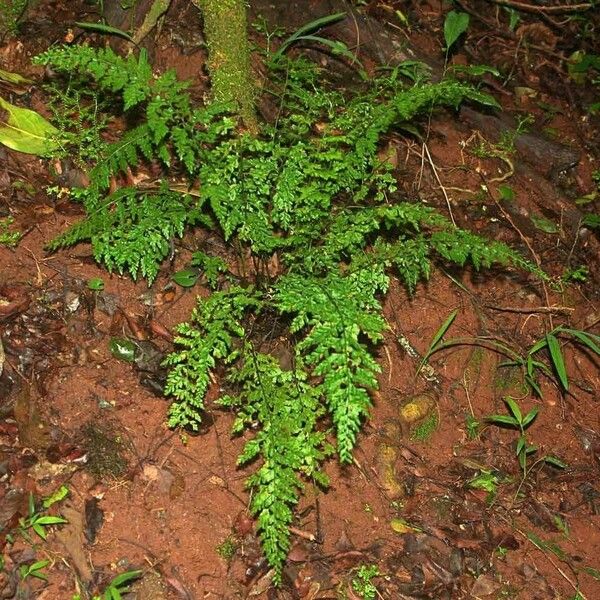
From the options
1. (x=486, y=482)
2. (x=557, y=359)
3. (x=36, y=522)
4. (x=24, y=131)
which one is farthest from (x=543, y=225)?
(x=36, y=522)

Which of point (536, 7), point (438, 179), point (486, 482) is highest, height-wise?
point (536, 7)

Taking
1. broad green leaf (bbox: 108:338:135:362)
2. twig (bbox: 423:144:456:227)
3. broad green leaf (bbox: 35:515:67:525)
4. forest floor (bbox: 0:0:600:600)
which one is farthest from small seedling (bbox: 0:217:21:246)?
twig (bbox: 423:144:456:227)

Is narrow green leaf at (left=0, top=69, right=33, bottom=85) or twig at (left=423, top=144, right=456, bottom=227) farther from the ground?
narrow green leaf at (left=0, top=69, right=33, bottom=85)

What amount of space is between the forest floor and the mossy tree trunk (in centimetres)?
62

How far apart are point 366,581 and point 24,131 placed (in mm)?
2837

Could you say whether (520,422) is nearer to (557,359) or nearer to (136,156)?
(557,359)

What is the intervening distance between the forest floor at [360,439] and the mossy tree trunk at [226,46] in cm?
62

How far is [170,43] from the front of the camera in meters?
→ 4.51

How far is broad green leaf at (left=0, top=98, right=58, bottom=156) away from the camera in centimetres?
379

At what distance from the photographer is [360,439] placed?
380cm

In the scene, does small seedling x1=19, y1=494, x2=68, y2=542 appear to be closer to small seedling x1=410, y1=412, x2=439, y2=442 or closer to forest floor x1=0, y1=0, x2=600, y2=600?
forest floor x1=0, y1=0, x2=600, y2=600

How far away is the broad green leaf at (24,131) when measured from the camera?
3.79 m

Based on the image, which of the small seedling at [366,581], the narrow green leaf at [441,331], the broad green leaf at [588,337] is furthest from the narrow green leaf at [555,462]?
the small seedling at [366,581]

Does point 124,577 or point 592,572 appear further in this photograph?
point 592,572
